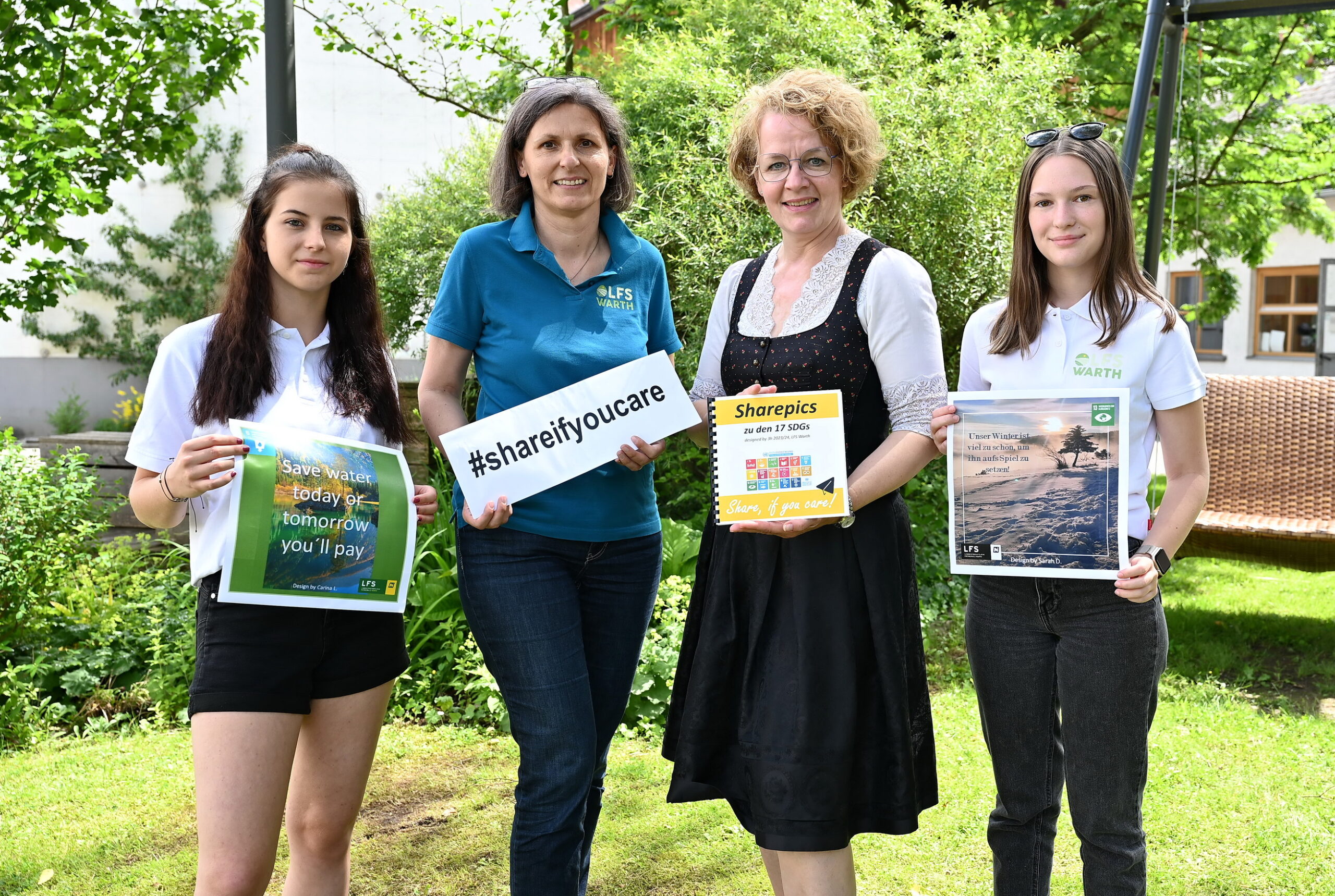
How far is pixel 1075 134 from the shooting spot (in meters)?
2.58

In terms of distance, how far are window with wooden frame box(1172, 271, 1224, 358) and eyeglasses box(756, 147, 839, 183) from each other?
21.5 metres

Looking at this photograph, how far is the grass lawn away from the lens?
3.64m

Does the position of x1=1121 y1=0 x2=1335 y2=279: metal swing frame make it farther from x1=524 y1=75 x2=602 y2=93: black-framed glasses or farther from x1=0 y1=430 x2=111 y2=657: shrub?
x1=0 y1=430 x2=111 y2=657: shrub

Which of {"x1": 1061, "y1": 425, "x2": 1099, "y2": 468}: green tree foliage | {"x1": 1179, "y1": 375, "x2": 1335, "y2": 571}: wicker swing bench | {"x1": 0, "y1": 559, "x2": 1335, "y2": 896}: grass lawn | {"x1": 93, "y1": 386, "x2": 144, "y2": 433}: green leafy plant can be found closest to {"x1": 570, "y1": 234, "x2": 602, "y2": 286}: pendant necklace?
{"x1": 1061, "y1": 425, "x2": 1099, "y2": 468}: green tree foliage

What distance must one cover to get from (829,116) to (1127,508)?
113 centimetres

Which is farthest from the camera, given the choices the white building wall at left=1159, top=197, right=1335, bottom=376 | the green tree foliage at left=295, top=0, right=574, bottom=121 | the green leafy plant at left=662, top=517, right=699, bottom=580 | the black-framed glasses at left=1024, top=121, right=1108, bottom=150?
the white building wall at left=1159, top=197, right=1335, bottom=376

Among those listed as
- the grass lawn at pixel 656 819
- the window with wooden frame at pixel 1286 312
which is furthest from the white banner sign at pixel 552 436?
the window with wooden frame at pixel 1286 312

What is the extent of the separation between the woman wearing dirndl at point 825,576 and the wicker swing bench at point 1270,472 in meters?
4.25

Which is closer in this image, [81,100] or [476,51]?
[81,100]

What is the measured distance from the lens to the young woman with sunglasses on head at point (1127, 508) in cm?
249

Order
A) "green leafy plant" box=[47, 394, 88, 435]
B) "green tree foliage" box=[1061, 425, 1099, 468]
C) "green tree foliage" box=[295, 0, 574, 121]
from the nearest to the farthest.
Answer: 1. "green tree foliage" box=[1061, 425, 1099, 468]
2. "green tree foliage" box=[295, 0, 574, 121]
3. "green leafy plant" box=[47, 394, 88, 435]

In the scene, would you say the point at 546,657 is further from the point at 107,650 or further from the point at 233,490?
the point at 107,650

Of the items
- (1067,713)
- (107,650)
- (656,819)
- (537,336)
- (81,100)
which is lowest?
(656,819)

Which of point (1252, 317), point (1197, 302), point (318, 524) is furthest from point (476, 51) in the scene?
point (1197, 302)
